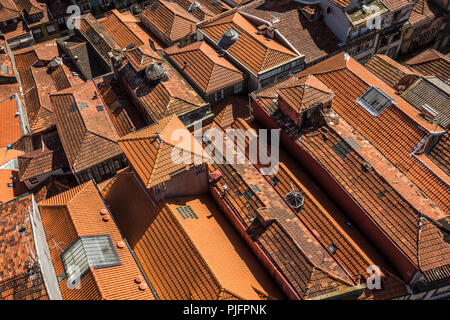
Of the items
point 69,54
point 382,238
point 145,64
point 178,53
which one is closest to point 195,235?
point 382,238

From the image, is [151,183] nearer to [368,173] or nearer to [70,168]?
[70,168]

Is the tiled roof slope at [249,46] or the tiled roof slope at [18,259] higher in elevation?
the tiled roof slope at [249,46]

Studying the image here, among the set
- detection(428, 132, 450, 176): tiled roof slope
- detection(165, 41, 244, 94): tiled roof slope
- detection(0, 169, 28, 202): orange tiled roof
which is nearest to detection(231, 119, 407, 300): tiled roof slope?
detection(428, 132, 450, 176): tiled roof slope

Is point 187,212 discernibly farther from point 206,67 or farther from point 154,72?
point 206,67

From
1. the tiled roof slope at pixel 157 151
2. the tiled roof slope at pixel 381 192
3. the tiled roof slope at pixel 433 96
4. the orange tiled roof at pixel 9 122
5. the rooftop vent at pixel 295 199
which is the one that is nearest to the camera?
the tiled roof slope at pixel 381 192

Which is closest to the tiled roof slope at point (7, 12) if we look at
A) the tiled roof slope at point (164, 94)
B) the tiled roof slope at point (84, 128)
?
the tiled roof slope at point (84, 128)

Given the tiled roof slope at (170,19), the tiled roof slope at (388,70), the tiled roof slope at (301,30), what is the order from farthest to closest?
the tiled roof slope at (170,19) < the tiled roof slope at (301,30) < the tiled roof slope at (388,70)

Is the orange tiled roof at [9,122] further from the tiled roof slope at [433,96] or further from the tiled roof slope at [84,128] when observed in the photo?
the tiled roof slope at [433,96]
